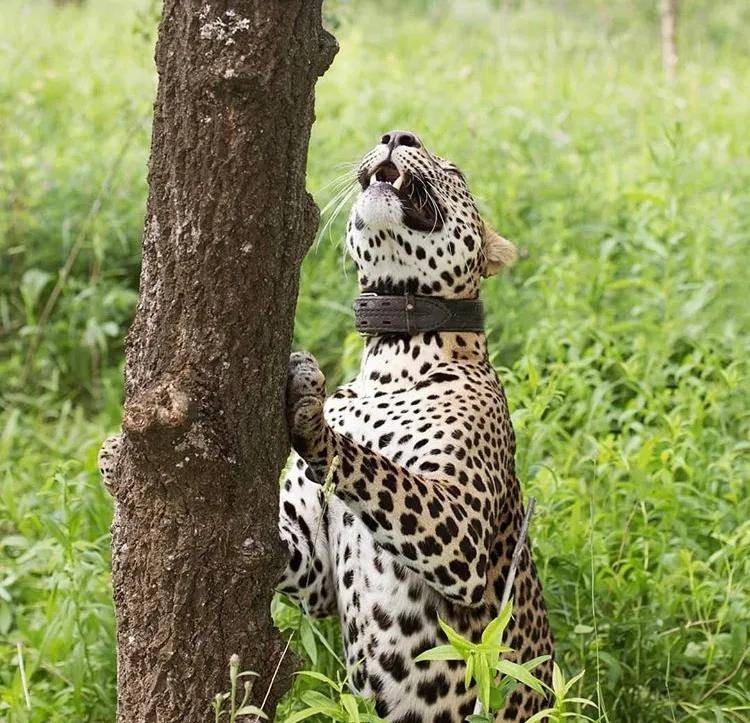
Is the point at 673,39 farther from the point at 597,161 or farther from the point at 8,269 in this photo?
the point at 8,269

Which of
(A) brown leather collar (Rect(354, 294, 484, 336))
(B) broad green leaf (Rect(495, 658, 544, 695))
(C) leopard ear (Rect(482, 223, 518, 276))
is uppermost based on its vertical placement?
(C) leopard ear (Rect(482, 223, 518, 276))

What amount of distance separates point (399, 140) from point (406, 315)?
0.52 m

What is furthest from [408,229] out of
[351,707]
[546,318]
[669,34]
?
[669,34]

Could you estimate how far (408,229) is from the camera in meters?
3.30

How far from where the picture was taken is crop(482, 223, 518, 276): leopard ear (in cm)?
360

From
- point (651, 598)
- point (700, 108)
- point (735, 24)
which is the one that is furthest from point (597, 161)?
point (735, 24)

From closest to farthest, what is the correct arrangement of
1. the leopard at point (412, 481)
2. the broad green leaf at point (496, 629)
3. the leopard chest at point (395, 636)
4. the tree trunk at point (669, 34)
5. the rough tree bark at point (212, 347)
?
the rough tree bark at point (212, 347)
the broad green leaf at point (496, 629)
the leopard at point (412, 481)
the leopard chest at point (395, 636)
the tree trunk at point (669, 34)

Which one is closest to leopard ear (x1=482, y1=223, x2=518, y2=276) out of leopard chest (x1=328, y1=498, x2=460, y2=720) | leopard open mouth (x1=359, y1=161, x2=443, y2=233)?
leopard open mouth (x1=359, y1=161, x2=443, y2=233)

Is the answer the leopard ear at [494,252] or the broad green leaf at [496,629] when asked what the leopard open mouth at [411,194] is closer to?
the leopard ear at [494,252]

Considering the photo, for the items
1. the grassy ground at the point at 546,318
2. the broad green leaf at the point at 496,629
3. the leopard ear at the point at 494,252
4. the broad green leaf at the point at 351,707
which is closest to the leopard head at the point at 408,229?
the leopard ear at the point at 494,252

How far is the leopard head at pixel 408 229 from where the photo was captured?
329 centimetres

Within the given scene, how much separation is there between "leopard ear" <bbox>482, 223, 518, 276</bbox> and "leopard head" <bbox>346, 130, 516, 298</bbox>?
128 millimetres

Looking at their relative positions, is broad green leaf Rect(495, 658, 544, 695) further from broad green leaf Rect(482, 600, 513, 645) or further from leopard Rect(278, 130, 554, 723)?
leopard Rect(278, 130, 554, 723)

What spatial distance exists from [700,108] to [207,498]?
7.52 meters
